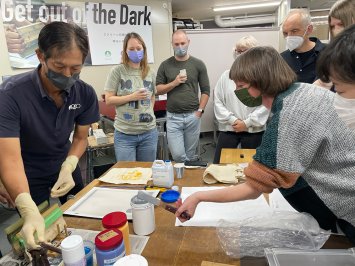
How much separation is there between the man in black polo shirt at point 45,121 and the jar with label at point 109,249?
0.72 feet

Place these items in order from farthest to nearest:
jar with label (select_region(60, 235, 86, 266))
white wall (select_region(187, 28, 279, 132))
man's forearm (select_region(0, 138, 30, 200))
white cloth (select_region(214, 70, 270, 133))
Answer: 1. white wall (select_region(187, 28, 279, 132))
2. white cloth (select_region(214, 70, 270, 133))
3. man's forearm (select_region(0, 138, 30, 200))
4. jar with label (select_region(60, 235, 86, 266))

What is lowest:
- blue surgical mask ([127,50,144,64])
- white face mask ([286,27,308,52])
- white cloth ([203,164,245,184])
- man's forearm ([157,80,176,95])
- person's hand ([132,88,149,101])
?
white cloth ([203,164,245,184])

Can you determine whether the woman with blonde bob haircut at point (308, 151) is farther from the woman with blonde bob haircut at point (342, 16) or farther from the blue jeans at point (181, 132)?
the blue jeans at point (181, 132)

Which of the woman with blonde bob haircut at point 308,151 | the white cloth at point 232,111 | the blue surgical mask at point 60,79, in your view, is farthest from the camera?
the white cloth at point 232,111

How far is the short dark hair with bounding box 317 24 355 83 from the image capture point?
2.29 feet

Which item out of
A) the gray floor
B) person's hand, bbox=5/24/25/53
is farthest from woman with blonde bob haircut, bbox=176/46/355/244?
person's hand, bbox=5/24/25/53

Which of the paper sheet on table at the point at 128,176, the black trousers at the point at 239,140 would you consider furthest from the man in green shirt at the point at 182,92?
the paper sheet on table at the point at 128,176

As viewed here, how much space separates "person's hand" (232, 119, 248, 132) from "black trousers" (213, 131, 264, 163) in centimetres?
5

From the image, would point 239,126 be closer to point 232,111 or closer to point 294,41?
point 232,111

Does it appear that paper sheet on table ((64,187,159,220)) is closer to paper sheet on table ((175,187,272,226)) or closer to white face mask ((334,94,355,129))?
paper sheet on table ((175,187,272,226))

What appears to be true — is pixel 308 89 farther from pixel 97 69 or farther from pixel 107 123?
pixel 97 69

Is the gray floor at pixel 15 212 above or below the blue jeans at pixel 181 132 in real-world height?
below

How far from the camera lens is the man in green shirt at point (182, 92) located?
241cm

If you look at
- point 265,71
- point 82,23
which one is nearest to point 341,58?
point 265,71
